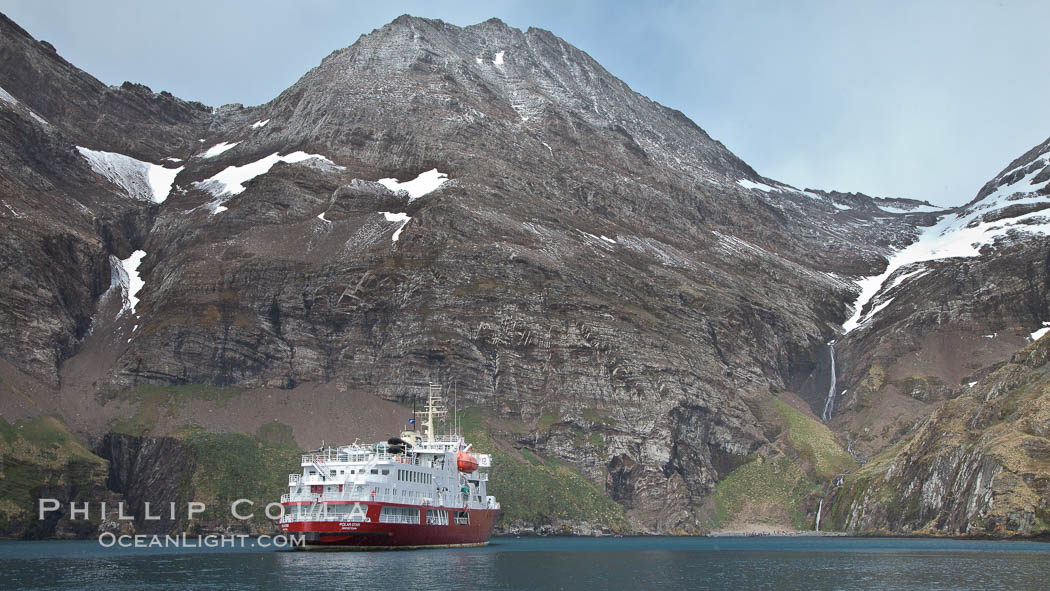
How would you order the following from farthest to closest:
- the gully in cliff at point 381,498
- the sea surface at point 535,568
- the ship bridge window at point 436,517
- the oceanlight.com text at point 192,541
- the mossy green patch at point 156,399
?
the mossy green patch at point 156,399 < the oceanlight.com text at point 192,541 < the ship bridge window at point 436,517 < the gully in cliff at point 381,498 < the sea surface at point 535,568

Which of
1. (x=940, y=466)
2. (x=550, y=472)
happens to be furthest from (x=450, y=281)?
(x=940, y=466)

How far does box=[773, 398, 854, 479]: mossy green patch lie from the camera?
172625mm

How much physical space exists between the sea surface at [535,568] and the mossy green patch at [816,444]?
58436 millimetres

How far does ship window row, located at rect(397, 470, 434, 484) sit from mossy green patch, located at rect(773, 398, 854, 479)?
94445mm

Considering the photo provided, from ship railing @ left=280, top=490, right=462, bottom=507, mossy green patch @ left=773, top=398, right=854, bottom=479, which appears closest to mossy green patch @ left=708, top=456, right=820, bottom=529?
mossy green patch @ left=773, top=398, right=854, bottom=479

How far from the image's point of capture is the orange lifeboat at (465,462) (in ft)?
356

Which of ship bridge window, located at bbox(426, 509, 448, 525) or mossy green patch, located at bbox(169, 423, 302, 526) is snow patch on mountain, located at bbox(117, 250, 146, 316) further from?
ship bridge window, located at bbox(426, 509, 448, 525)

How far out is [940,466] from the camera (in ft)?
448

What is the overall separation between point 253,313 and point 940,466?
4650 inches

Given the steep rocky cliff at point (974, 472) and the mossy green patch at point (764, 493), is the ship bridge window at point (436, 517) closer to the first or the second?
the steep rocky cliff at point (974, 472)

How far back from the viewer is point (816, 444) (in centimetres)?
17812

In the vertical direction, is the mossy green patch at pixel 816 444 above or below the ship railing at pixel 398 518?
above

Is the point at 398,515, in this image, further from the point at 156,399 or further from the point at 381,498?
the point at 156,399

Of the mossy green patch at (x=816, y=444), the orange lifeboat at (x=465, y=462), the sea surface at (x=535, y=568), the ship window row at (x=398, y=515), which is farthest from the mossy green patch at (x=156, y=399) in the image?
the mossy green patch at (x=816, y=444)
